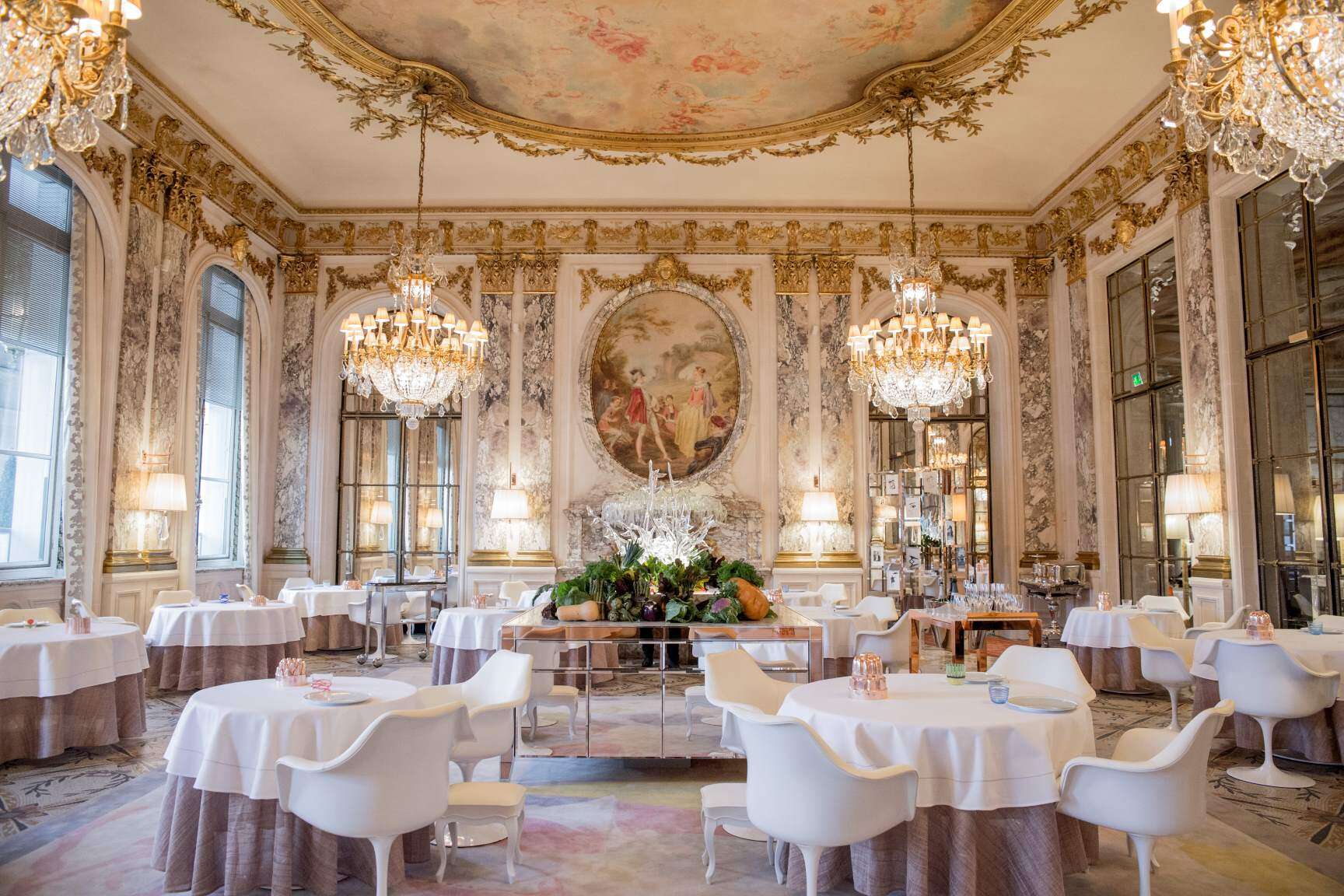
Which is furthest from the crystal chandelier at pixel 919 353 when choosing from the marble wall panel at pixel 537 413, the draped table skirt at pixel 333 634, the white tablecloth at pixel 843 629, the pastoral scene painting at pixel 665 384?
the draped table skirt at pixel 333 634

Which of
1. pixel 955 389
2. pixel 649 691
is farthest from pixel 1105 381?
pixel 649 691

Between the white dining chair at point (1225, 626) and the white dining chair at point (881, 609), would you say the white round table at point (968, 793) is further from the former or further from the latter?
the white dining chair at point (881, 609)

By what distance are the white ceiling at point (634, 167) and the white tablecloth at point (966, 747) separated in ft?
21.9

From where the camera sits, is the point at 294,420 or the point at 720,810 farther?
the point at 294,420

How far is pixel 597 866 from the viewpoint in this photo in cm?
409

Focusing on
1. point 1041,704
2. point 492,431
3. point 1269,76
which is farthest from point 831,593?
point 1269,76

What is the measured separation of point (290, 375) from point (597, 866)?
9.66 meters

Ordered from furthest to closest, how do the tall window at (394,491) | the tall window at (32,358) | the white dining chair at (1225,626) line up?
the tall window at (394,491), the tall window at (32,358), the white dining chair at (1225,626)

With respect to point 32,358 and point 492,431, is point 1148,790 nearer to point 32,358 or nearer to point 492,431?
point 32,358

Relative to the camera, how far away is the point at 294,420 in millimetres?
12023

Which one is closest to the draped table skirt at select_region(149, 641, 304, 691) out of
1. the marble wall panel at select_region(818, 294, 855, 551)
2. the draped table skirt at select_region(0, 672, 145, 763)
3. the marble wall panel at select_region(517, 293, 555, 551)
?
the draped table skirt at select_region(0, 672, 145, 763)

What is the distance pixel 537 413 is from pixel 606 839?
8.01m

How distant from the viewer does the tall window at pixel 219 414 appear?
10750 millimetres

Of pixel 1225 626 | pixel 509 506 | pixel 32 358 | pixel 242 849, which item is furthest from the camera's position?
pixel 509 506
